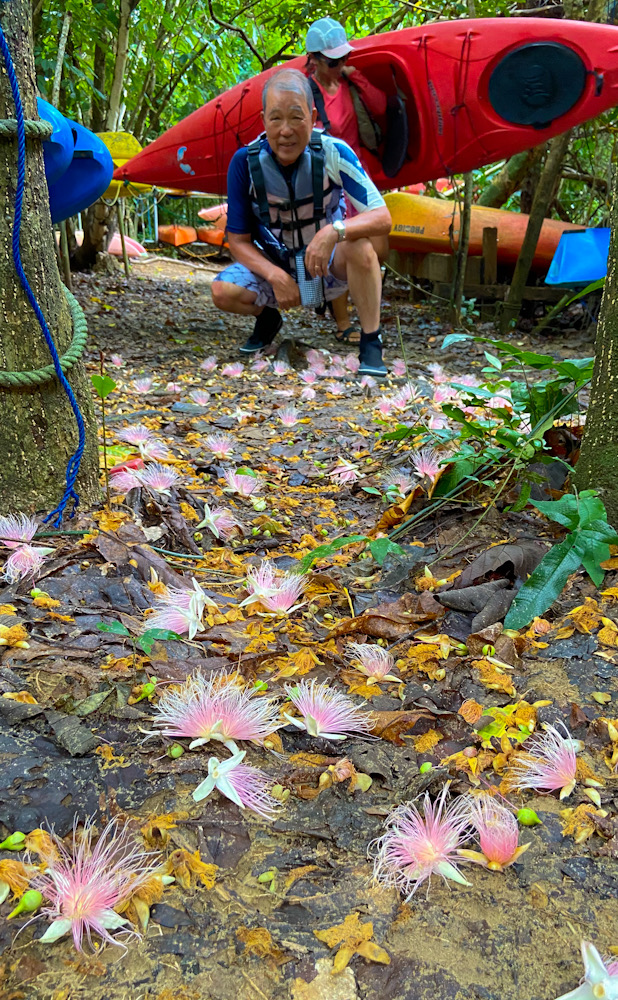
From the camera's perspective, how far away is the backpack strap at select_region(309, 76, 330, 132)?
428 cm

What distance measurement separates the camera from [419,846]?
89 centimetres

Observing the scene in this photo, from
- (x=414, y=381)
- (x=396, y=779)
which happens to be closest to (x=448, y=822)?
A: (x=396, y=779)

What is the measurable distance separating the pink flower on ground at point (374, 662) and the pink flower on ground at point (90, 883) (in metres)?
0.51

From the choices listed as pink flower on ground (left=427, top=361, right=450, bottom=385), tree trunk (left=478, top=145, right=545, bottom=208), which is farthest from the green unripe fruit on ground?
tree trunk (left=478, top=145, right=545, bottom=208)

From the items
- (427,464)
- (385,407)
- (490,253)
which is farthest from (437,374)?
(490,253)

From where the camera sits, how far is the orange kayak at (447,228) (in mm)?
5703

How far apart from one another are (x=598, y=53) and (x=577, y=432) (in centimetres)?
403

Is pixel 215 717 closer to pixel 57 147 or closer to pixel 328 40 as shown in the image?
pixel 57 147

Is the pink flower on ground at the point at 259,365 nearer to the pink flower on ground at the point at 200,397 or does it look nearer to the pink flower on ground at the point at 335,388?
the pink flower on ground at the point at 335,388

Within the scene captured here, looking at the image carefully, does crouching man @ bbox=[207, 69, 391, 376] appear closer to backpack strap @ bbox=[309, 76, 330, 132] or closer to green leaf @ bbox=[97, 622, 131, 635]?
backpack strap @ bbox=[309, 76, 330, 132]

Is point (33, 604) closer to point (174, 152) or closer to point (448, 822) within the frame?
point (448, 822)

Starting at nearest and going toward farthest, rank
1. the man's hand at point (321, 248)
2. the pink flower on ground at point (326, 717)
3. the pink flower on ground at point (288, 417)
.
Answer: the pink flower on ground at point (326, 717) < the pink flower on ground at point (288, 417) < the man's hand at point (321, 248)

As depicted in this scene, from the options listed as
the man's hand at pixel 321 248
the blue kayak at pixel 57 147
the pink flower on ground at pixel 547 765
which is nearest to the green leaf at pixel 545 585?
the pink flower on ground at pixel 547 765

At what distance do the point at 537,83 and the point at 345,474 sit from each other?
398 centimetres
